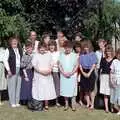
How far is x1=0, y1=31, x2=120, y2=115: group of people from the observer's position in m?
10.4

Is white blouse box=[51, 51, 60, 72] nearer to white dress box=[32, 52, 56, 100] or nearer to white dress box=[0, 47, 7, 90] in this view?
white dress box=[32, 52, 56, 100]

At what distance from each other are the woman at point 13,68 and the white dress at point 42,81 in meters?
0.49

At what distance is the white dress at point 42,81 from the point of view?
10.5 meters

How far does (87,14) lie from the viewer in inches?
544

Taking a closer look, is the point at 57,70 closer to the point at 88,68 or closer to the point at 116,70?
the point at 88,68

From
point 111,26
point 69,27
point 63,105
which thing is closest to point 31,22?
point 69,27

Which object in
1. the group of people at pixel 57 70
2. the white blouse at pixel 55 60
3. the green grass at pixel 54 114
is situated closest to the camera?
the green grass at pixel 54 114

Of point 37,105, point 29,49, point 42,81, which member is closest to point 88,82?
point 42,81

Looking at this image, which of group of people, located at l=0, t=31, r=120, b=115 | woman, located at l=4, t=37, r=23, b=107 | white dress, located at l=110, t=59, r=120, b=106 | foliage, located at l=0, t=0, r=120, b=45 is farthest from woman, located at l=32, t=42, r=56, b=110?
foliage, located at l=0, t=0, r=120, b=45

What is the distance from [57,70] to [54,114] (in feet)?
3.56

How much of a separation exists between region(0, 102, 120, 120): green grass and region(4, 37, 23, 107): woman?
346 mm

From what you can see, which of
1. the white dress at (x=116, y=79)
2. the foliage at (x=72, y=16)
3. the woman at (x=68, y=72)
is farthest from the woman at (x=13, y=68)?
the foliage at (x=72, y=16)

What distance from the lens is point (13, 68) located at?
10734mm

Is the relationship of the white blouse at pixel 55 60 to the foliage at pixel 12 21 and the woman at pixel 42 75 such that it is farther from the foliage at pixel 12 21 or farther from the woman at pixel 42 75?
the foliage at pixel 12 21
